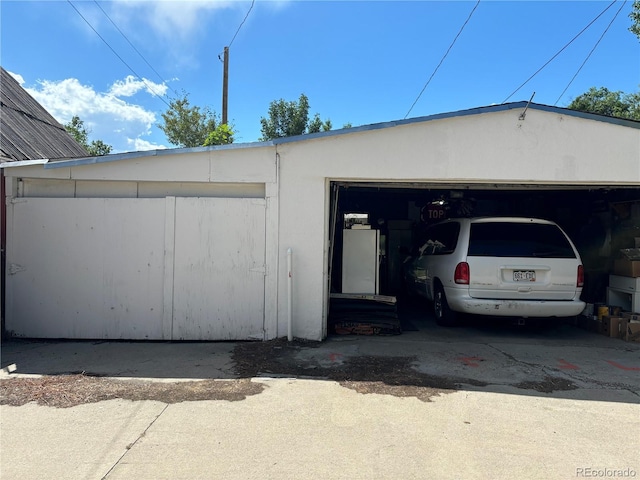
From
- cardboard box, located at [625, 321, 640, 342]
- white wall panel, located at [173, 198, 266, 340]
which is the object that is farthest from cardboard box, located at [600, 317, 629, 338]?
white wall panel, located at [173, 198, 266, 340]

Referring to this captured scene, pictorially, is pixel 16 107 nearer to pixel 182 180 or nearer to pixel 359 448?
pixel 182 180

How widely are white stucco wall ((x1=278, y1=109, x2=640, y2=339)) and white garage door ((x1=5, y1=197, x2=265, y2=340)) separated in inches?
23.3

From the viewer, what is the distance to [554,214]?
10648 mm

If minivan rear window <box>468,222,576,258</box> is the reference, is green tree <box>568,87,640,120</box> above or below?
above

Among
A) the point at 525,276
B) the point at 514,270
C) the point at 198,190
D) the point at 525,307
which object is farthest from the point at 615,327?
the point at 198,190

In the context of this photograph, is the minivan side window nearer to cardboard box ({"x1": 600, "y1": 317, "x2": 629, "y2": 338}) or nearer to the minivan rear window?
the minivan rear window

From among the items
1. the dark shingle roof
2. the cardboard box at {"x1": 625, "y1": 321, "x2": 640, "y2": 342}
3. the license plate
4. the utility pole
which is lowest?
the cardboard box at {"x1": 625, "y1": 321, "x2": 640, "y2": 342}

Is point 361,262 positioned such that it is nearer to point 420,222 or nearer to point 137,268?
point 137,268

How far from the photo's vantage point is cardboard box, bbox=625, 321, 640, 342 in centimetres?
669

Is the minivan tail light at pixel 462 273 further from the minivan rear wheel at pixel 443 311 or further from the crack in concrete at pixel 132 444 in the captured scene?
the crack in concrete at pixel 132 444

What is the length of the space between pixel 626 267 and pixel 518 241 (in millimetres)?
2298

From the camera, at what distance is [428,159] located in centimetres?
626

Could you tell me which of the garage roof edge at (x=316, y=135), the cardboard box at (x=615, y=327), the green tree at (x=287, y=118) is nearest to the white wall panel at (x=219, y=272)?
the garage roof edge at (x=316, y=135)

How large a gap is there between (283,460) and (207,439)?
0.70 m
